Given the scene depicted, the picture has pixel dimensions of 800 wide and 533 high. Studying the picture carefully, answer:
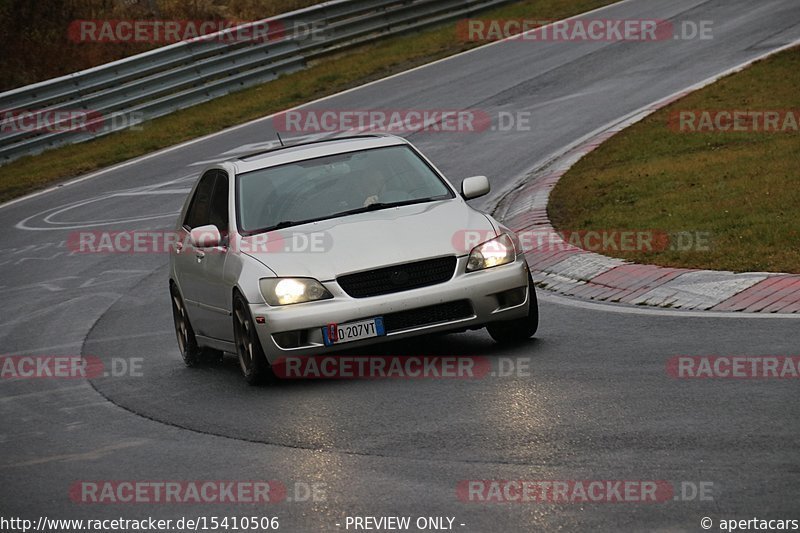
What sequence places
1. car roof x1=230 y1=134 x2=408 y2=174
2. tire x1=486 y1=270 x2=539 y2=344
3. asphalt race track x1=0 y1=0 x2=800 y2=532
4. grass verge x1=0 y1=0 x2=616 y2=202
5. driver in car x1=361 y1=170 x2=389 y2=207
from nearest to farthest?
asphalt race track x1=0 y1=0 x2=800 y2=532 → tire x1=486 y1=270 x2=539 y2=344 → driver in car x1=361 y1=170 x2=389 y2=207 → car roof x1=230 y1=134 x2=408 y2=174 → grass verge x1=0 y1=0 x2=616 y2=202

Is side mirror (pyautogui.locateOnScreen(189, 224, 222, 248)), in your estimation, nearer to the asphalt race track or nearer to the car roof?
the car roof

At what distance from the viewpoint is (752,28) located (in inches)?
1029

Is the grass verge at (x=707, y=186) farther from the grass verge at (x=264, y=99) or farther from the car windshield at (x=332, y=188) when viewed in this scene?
the grass verge at (x=264, y=99)

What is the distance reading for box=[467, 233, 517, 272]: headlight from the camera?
30.3 feet

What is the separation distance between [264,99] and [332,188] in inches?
688

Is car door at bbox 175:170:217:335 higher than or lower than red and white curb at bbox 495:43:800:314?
higher

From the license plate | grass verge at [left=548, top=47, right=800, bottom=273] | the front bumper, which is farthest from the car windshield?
grass verge at [left=548, top=47, right=800, bottom=273]

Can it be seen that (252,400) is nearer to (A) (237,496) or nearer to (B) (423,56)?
(A) (237,496)

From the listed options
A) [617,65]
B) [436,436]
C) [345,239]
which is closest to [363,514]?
[436,436]

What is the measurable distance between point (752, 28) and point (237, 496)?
71.5ft

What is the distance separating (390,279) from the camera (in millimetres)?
9008

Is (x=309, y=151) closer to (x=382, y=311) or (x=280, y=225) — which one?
(x=280, y=225)

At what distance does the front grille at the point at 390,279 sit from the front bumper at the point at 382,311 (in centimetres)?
6

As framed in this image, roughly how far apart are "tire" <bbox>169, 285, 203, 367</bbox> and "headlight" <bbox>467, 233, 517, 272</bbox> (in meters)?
2.78
